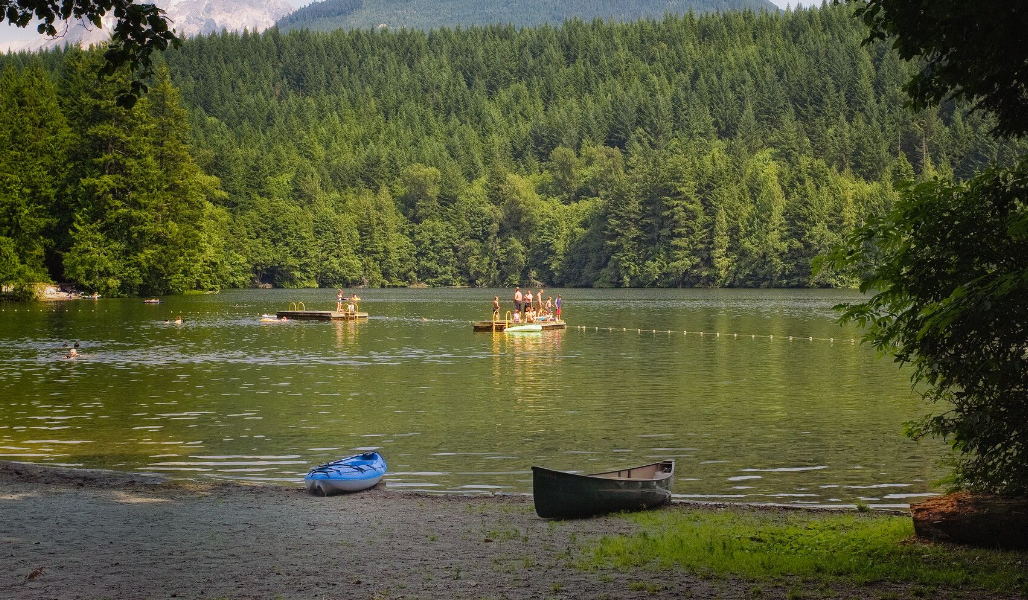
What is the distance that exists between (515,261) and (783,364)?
4769 inches

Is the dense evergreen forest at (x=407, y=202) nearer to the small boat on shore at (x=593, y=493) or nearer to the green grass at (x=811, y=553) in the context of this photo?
the small boat on shore at (x=593, y=493)

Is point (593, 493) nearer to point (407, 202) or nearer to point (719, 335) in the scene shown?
point (719, 335)

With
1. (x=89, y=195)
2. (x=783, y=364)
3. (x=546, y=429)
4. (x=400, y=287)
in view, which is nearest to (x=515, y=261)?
(x=400, y=287)

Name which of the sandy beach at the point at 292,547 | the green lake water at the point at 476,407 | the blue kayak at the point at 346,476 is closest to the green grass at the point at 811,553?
the sandy beach at the point at 292,547

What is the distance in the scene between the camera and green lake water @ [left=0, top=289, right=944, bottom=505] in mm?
20719

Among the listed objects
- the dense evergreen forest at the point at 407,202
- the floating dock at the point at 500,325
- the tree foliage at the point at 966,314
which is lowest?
the floating dock at the point at 500,325

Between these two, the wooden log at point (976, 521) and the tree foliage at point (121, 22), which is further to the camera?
the wooden log at point (976, 521)

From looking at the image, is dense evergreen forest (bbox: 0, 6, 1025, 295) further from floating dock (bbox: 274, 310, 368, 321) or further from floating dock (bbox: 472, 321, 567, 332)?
floating dock (bbox: 472, 321, 567, 332)

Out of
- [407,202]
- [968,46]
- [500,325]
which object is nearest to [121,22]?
[968,46]

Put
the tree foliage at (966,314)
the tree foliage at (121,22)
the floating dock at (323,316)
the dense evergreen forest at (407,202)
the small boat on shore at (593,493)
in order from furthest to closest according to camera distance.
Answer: the dense evergreen forest at (407,202)
the floating dock at (323,316)
the small boat on shore at (593,493)
the tree foliage at (966,314)
the tree foliage at (121,22)

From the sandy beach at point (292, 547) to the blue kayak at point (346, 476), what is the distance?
289mm

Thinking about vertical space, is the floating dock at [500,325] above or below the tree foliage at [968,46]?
below

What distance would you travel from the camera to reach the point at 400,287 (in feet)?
540

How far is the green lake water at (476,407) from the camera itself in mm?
20719
